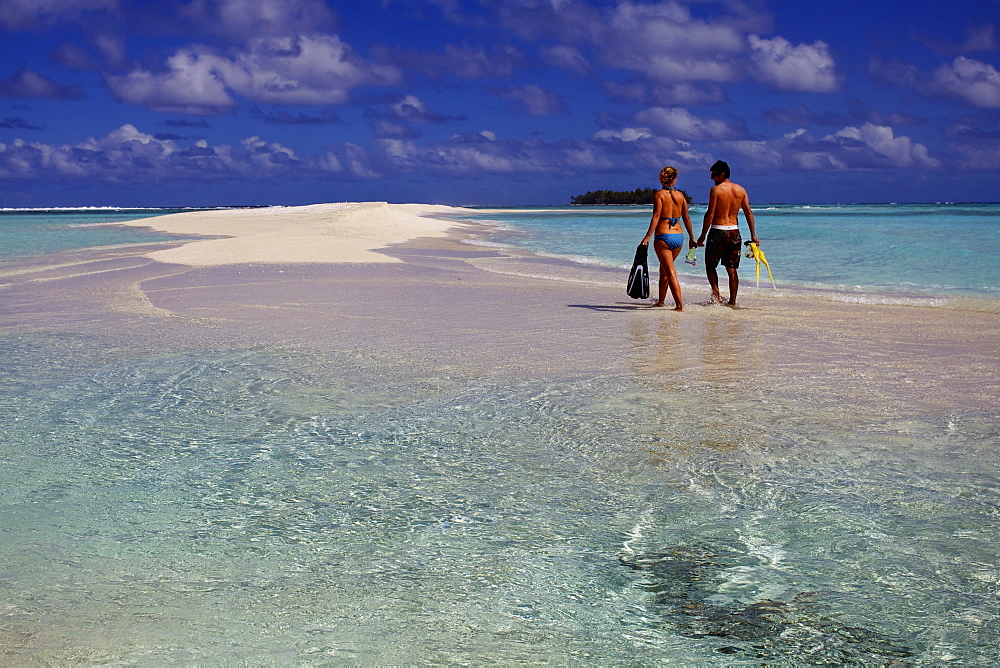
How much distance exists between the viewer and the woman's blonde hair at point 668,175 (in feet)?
34.9

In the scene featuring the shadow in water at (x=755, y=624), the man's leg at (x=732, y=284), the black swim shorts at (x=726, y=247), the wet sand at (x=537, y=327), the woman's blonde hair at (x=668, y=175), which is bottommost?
the shadow in water at (x=755, y=624)

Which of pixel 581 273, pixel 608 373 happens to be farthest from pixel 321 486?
pixel 581 273

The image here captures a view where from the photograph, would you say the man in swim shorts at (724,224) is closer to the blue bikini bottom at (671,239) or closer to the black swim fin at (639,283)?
the blue bikini bottom at (671,239)

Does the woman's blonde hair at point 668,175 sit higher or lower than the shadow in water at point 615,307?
higher

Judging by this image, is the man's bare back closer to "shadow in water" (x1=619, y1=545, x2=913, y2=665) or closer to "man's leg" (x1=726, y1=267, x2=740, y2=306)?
"man's leg" (x1=726, y1=267, x2=740, y2=306)

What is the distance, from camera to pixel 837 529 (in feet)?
11.2

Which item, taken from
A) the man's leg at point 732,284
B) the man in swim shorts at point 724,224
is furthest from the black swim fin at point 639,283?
the man's leg at point 732,284

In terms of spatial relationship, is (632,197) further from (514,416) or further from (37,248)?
(514,416)

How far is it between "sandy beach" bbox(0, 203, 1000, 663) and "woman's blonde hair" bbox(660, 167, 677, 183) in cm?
258

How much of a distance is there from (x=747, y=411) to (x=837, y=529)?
195 cm

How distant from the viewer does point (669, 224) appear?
35.6 ft

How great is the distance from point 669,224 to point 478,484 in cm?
747

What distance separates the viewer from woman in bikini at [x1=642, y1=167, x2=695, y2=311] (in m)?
10.7

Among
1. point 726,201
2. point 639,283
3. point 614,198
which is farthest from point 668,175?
point 614,198
